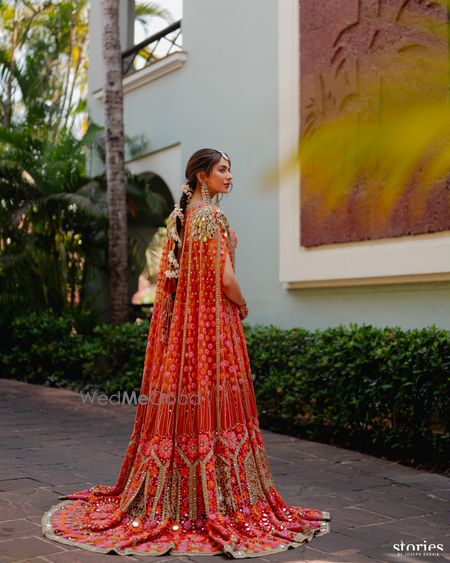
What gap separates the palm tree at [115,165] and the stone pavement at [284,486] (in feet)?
7.85

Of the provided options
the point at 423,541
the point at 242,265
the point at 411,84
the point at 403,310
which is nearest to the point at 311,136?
the point at 411,84

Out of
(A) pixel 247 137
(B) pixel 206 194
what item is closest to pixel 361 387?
(B) pixel 206 194

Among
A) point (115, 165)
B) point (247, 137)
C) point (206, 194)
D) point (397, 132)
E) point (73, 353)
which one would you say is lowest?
point (73, 353)

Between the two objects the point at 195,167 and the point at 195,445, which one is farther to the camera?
the point at 195,167

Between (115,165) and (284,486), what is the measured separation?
5775mm

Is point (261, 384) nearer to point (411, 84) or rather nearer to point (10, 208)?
point (10, 208)

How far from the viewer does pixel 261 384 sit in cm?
694

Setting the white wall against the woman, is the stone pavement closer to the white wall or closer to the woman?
the woman

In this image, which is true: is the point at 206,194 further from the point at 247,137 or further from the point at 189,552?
the point at 247,137

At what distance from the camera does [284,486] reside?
4.80 metres

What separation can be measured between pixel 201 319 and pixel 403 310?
3507 millimetres

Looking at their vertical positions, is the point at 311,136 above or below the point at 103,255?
below

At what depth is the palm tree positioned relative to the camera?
9578 millimetres

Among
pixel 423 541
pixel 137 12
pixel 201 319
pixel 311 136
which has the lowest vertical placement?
pixel 423 541
